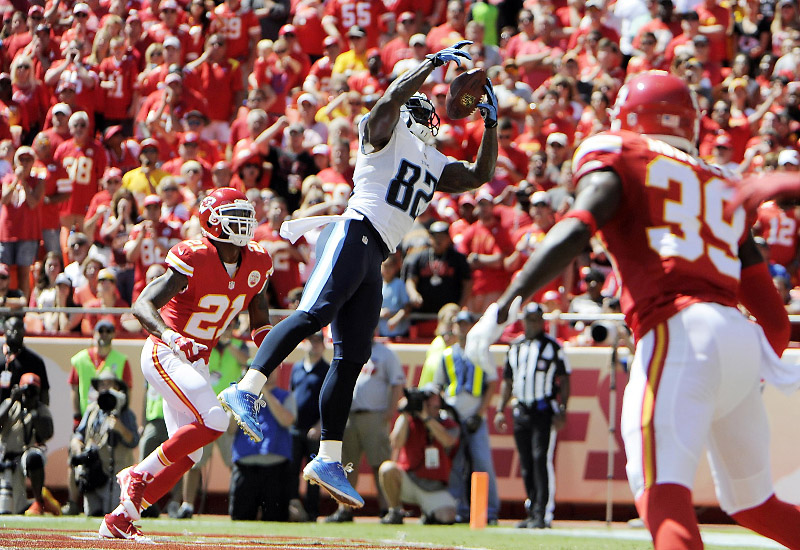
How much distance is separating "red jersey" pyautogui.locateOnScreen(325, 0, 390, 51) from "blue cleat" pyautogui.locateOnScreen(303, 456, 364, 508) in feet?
35.1

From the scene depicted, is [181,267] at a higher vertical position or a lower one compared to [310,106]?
lower

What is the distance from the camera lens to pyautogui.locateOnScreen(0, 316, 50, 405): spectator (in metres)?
11.2

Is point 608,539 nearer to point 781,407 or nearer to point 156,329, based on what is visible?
point 781,407

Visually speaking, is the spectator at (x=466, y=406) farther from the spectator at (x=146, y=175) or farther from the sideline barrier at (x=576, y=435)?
the spectator at (x=146, y=175)

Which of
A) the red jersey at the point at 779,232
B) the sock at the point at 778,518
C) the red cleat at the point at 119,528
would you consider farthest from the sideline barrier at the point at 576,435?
the sock at the point at 778,518

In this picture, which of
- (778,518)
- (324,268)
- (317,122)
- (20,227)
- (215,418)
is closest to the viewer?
(778,518)

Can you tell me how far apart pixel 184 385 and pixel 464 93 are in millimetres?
2351

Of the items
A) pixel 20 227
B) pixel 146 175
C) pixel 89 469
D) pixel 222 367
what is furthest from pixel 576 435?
pixel 20 227

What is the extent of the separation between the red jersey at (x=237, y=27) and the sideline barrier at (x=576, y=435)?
6346 mm

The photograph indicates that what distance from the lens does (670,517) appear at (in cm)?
398

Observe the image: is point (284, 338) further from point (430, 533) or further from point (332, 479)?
point (430, 533)

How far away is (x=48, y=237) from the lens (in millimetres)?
14398

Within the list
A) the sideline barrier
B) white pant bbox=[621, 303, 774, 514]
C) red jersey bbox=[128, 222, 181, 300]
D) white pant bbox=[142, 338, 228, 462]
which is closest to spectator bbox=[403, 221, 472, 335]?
the sideline barrier

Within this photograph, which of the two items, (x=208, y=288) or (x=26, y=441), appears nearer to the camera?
(x=208, y=288)
